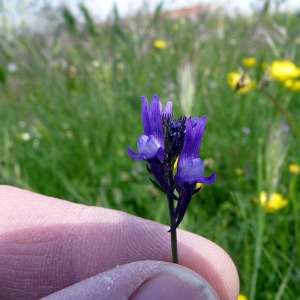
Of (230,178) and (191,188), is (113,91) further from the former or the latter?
(191,188)

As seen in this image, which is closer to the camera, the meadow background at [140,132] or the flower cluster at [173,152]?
the flower cluster at [173,152]

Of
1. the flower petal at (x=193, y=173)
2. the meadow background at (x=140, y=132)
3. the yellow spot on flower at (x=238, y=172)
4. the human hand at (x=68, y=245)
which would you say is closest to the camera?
the flower petal at (x=193, y=173)

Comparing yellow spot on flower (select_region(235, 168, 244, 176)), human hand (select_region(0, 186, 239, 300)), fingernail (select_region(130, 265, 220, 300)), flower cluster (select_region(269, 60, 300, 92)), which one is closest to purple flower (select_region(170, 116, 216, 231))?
fingernail (select_region(130, 265, 220, 300))

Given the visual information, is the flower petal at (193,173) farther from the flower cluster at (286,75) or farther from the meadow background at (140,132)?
the flower cluster at (286,75)

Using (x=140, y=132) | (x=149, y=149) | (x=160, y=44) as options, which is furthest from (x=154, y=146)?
(x=160, y=44)

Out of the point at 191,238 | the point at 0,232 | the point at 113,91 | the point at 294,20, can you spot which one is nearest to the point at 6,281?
the point at 0,232

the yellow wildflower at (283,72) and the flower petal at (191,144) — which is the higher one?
the flower petal at (191,144)

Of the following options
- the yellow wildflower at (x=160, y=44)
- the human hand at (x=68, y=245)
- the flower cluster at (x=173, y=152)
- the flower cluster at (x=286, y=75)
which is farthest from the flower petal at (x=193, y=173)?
the yellow wildflower at (x=160, y=44)
